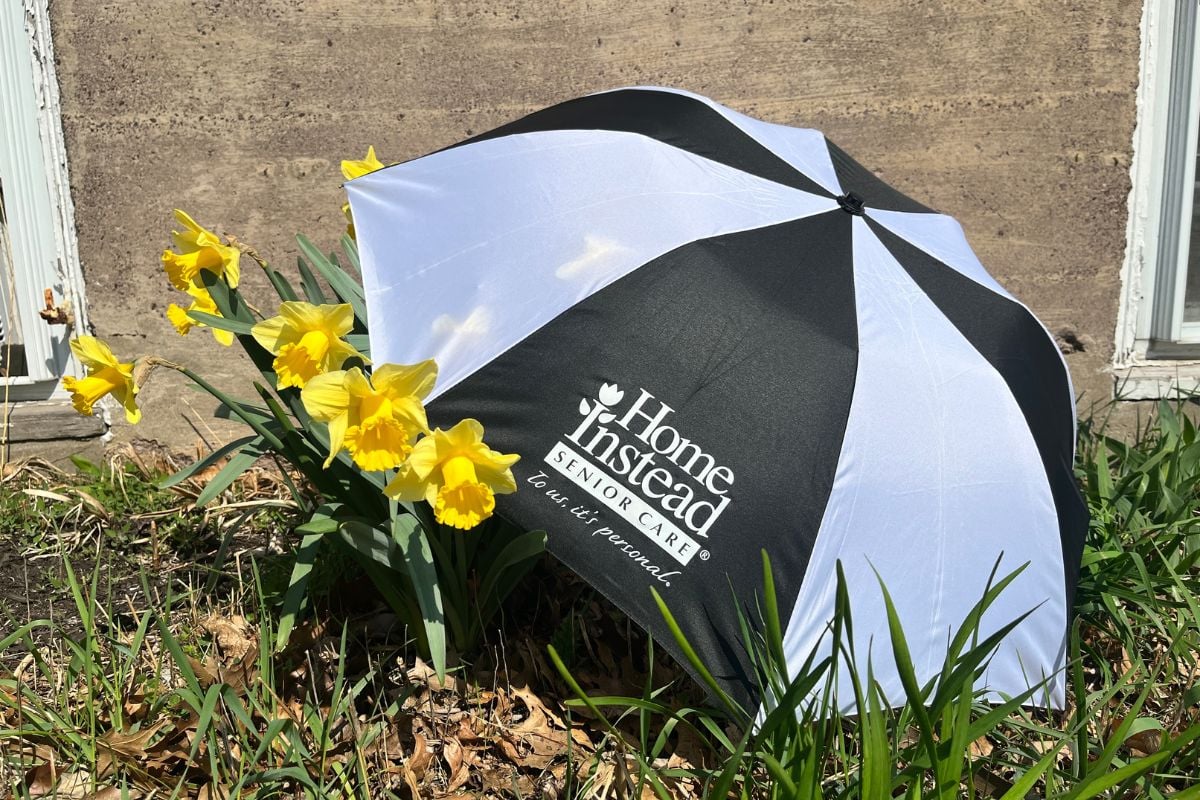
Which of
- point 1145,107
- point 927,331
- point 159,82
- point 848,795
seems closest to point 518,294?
point 927,331

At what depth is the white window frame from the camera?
3055 millimetres

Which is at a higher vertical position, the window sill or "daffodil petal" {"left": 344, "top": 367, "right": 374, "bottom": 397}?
"daffodil petal" {"left": 344, "top": 367, "right": 374, "bottom": 397}

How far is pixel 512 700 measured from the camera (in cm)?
228

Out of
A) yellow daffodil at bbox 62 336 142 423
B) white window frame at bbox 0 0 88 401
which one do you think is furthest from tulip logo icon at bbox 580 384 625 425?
white window frame at bbox 0 0 88 401

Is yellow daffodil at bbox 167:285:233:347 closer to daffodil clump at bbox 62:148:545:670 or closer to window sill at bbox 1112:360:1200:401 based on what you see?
daffodil clump at bbox 62:148:545:670

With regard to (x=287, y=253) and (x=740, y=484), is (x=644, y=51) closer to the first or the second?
(x=287, y=253)

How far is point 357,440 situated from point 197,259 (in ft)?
2.24

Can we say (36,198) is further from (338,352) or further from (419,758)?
(419,758)

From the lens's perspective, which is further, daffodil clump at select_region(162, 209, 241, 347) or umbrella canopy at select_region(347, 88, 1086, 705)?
daffodil clump at select_region(162, 209, 241, 347)

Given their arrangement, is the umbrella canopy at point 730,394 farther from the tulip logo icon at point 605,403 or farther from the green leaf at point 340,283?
the green leaf at point 340,283

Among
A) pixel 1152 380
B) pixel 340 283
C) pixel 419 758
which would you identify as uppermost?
pixel 340 283

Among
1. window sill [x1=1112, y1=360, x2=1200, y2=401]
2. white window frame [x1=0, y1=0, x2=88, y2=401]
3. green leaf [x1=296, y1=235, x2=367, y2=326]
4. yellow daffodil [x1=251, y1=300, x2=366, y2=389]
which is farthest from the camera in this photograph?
window sill [x1=1112, y1=360, x2=1200, y2=401]

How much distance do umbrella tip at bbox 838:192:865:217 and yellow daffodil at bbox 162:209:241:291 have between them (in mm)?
1346

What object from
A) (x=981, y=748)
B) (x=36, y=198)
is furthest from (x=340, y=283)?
(x=981, y=748)
